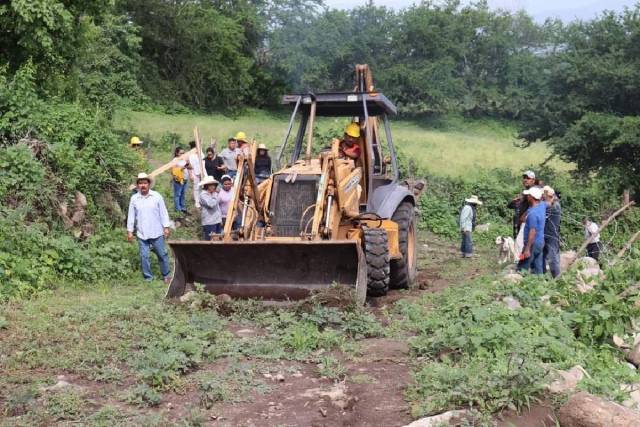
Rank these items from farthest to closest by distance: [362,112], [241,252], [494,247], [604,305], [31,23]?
[494,247], [31,23], [362,112], [241,252], [604,305]

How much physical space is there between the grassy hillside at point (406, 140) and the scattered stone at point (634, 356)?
14188mm

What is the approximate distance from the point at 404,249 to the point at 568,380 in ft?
15.7

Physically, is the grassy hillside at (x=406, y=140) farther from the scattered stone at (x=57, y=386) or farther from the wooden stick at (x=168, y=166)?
the scattered stone at (x=57, y=386)

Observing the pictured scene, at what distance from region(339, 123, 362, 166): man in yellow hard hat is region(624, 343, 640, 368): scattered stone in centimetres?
450

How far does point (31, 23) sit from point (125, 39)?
17.3 metres

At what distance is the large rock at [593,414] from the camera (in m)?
5.27

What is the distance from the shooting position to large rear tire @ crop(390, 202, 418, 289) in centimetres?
1045

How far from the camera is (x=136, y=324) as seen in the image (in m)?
7.70

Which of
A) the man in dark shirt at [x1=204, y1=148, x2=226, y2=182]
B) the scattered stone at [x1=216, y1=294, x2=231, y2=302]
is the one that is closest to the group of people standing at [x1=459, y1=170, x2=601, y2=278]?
the scattered stone at [x1=216, y1=294, x2=231, y2=302]

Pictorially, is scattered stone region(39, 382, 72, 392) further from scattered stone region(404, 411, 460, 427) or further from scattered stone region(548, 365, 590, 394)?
scattered stone region(548, 365, 590, 394)

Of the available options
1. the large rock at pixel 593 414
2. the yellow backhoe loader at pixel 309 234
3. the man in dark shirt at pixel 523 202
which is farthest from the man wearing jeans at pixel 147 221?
the large rock at pixel 593 414

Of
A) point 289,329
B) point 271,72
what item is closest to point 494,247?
point 289,329

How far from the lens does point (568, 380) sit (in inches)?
233

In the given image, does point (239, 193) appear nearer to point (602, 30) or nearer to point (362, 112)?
point (362, 112)
